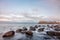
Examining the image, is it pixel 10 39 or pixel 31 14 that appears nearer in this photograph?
pixel 10 39

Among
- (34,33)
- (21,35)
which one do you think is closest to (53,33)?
(34,33)

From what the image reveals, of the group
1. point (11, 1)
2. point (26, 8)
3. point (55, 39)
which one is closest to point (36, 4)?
point (26, 8)

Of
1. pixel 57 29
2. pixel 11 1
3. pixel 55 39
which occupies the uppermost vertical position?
pixel 11 1

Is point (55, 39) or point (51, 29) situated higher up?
point (51, 29)

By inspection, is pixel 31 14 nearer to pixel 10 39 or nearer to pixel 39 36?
pixel 39 36

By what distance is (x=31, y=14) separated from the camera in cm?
146

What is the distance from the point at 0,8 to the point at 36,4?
603mm

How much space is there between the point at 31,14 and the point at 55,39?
558 mm

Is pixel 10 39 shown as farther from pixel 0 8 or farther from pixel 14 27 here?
pixel 0 8

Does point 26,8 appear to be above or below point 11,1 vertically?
below

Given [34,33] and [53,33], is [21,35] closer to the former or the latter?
[34,33]

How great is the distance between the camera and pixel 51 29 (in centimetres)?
145

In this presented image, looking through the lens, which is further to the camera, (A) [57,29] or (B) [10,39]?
(A) [57,29]

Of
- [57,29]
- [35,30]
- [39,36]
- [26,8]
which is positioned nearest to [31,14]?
[26,8]
